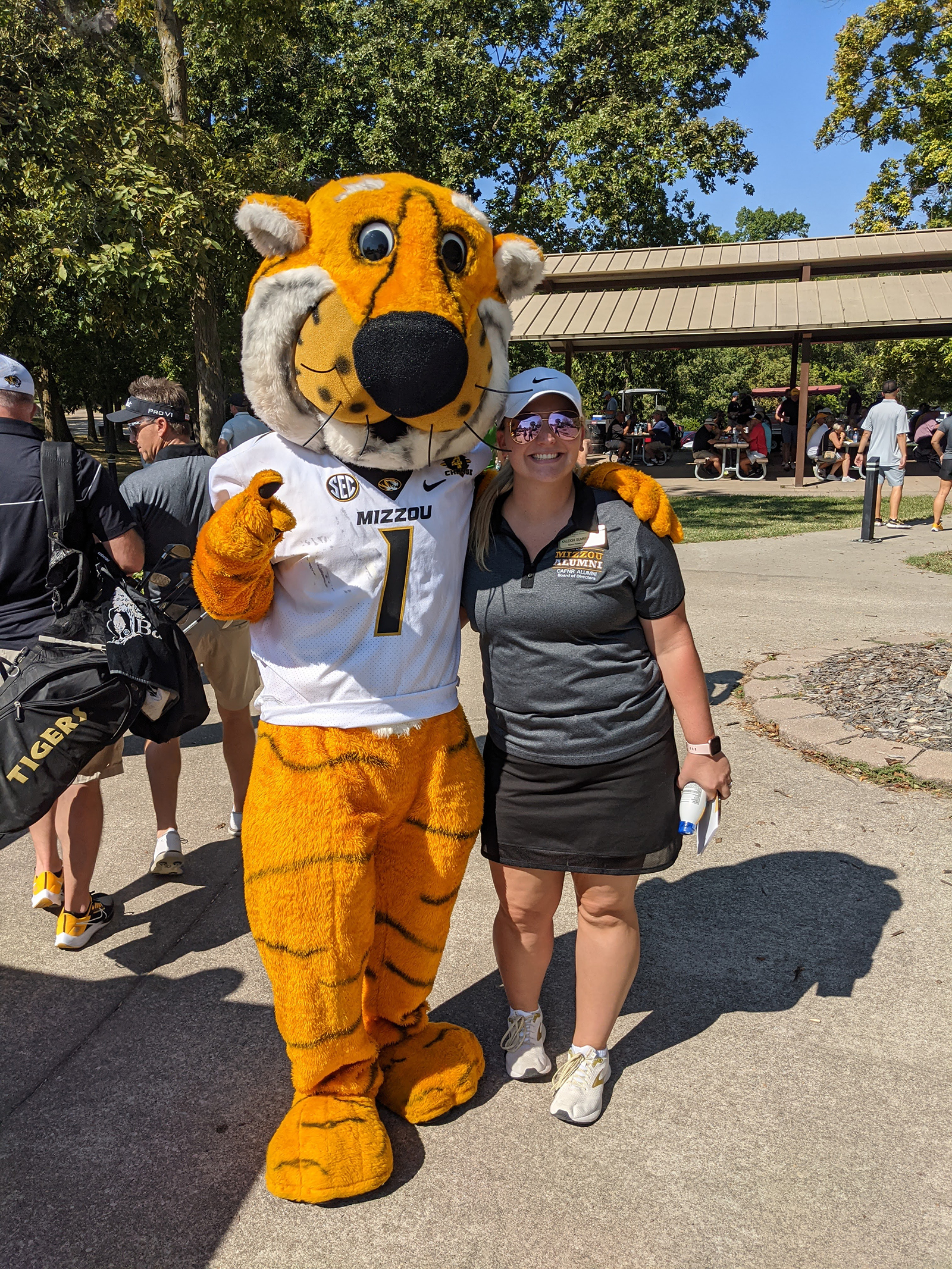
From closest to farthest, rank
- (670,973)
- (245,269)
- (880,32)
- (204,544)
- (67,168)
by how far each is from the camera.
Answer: (204,544) → (670,973) → (67,168) → (245,269) → (880,32)

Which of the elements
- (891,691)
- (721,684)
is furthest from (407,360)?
(721,684)

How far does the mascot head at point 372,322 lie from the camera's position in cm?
221

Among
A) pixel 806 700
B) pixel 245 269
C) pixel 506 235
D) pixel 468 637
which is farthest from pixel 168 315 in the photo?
pixel 506 235

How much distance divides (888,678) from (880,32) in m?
26.0

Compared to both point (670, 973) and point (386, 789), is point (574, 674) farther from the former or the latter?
point (670, 973)

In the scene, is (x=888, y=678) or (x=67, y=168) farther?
(x=67, y=168)

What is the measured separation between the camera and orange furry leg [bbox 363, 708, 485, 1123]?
249 cm

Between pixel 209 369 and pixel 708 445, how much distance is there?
1040 centimetres

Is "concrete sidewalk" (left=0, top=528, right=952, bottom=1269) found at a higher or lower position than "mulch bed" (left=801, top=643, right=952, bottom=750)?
lower

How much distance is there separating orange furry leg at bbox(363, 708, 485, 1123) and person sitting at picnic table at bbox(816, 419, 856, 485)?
17.7 metres

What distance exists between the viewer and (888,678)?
582 centimetres

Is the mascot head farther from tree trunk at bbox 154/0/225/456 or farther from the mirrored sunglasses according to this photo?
tree trunk at bbox 154/0/225/456

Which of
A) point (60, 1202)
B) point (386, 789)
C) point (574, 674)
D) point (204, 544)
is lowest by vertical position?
point (60, 1202)

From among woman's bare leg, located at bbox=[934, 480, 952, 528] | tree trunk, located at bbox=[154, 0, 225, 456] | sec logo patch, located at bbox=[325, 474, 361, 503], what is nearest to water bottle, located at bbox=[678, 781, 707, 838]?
sec logo patch, located at bbox=[325, 474, 361, 503]
